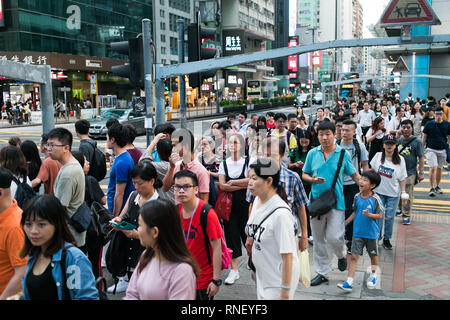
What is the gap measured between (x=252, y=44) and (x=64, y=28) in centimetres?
4533

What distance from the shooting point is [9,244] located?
314 cm

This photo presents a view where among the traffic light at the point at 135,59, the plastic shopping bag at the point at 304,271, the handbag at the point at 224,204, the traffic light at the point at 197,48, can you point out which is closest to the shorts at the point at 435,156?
the traffic light at the point at 197,48

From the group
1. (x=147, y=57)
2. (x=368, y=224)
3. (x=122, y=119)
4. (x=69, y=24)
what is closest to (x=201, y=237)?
(x=368, y=224)

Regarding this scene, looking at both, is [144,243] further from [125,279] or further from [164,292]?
[125,279]

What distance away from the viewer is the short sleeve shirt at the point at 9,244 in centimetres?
313

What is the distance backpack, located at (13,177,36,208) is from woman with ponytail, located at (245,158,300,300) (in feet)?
8.09

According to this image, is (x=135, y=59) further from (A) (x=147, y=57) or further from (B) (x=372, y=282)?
(B) (x=372, y=282)

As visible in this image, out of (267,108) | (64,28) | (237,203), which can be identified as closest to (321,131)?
(237,203)

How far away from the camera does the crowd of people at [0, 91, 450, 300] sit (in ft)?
9.20

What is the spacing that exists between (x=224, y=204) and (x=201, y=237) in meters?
1.94

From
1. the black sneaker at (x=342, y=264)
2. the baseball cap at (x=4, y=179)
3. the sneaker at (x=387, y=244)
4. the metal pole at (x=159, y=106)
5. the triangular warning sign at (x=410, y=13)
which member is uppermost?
the triangular warning sign at (x=410, y=13)

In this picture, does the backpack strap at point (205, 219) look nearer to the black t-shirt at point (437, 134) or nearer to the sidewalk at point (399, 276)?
the sidewalk at point (399, 276)

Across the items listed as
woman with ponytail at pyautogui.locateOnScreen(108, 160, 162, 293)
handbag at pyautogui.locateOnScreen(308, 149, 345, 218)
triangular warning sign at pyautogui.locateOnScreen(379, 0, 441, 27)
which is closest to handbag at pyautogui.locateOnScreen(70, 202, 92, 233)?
woman with ponytail at pyautogui.locateOnScreen(108, 160, 162, 293)

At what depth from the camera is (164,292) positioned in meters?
2.71
